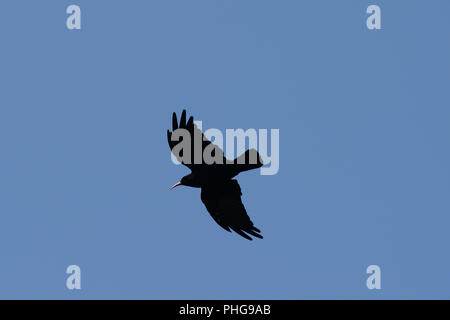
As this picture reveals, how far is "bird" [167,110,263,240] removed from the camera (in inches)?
833

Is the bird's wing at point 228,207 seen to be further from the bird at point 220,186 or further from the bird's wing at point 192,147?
the bird's wing at point 192,147

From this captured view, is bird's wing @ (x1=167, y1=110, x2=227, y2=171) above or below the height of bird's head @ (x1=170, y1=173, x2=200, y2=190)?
above

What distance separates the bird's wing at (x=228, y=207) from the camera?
2184 cm

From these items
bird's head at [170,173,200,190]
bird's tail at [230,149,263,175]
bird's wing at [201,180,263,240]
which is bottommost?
bird's wing at [201,180,263,240]

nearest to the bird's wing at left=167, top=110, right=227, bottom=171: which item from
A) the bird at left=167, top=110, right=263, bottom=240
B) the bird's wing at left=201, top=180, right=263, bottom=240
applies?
the bird at left=167, top=110, right=263, bottom=240

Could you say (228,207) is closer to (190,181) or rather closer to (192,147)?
(190,181)

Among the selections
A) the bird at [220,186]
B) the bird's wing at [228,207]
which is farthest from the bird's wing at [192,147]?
the bird's wing at [228,207]

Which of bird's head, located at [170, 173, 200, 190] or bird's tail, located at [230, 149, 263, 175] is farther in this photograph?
bird's head, located at [170, 173, 200, 190]

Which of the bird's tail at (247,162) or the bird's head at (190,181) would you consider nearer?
the bird's tail at (247,162)

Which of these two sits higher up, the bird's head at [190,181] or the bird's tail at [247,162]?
the bird's tail at [247,162]

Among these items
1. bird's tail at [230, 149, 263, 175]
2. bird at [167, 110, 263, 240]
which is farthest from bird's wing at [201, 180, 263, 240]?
bird's tail at [230, 149, 263, 175]

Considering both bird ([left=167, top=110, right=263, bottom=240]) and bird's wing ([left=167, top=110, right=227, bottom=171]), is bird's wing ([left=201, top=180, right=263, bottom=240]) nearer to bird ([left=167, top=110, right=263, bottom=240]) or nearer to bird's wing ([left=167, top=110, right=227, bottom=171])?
bird ([left=167, top=110, right=263, bottom=240])
